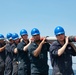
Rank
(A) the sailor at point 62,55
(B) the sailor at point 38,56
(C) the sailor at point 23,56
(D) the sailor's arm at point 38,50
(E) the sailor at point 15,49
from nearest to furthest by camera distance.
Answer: (A) the sailor at point 62,55 < (D) the sailor's arm at point 38,50 < (B) the sailor at point 38,56 < (C) the sailor at point 23,56 < (E) the sailor at point 15,49

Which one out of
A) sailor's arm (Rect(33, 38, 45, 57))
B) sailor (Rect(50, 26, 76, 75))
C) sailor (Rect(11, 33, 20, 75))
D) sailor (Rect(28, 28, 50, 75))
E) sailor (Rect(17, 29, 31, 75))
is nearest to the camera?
sailor (Rect(50, 26, 76, 75))

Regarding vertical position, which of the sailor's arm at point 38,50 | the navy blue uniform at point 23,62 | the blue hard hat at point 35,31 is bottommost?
the navy blue uniform at point 23,62

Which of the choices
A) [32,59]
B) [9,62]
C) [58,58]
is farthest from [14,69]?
[58,58]

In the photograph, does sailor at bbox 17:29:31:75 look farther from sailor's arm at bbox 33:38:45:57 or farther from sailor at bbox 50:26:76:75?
sailor at bbox 50:26:76:75

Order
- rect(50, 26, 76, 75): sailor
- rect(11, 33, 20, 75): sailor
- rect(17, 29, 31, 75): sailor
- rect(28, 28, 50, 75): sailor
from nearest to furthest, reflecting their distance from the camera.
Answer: rect(50, 26, 76, 75): sailor < rect(28, 28, 50, 75): sailor < rect(17, 29, 31, 75): sailor < rect(11, 33, 20, 75): sailor

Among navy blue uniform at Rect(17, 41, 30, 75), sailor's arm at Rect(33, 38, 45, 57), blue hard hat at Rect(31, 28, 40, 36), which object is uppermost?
blue hard hat at Rect(31, 28, 40, 36)

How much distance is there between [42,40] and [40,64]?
1.73 feet

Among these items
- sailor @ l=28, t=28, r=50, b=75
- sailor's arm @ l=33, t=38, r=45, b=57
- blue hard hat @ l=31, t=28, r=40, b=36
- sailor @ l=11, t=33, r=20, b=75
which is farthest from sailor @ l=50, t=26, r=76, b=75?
sailor @ l=11, t=33, r=20, b=75

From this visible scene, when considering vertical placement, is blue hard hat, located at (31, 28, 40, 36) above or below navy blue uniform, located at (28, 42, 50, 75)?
above

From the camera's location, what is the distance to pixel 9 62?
8.96 meters

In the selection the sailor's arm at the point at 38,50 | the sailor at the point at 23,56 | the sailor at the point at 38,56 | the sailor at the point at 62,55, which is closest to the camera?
the sailor at the point at 62,55

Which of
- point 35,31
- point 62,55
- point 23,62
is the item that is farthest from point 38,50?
point 23,62

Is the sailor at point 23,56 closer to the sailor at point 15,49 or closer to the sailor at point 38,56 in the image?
the sailor at point 15,49

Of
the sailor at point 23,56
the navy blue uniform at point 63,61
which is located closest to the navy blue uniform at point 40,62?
the navy blue uniform at point 63,61
